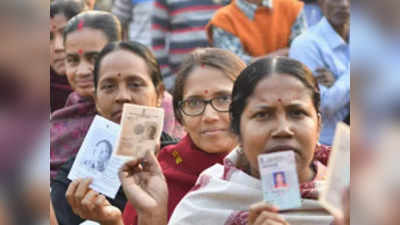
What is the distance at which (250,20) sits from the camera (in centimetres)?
213

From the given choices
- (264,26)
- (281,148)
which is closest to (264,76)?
(281,148)

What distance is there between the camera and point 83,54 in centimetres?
229

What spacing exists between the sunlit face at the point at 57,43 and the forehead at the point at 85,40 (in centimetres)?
5

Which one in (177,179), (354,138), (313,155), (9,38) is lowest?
(177,179)

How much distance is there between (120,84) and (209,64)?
31 cm

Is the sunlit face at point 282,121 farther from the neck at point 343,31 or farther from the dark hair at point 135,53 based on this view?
the dark hair at point 135,53

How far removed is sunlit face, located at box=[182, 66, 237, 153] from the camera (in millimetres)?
1921

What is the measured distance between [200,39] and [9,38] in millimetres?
1767

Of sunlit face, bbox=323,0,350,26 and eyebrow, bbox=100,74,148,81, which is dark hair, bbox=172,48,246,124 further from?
sunlit face, bbox=323,0,350,26

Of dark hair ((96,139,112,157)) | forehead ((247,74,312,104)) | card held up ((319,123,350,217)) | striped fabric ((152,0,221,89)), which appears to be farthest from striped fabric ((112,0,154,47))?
card held up ((319,123,350,217))

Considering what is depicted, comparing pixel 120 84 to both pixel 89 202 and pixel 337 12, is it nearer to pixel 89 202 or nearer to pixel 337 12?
pixel 89 202

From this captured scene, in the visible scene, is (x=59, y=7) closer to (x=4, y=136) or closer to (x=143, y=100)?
(x=143, y=100)

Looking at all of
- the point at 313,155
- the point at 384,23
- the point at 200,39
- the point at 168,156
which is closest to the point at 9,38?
the point at 384,23

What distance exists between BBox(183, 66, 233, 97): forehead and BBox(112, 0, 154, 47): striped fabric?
1.08 meters
